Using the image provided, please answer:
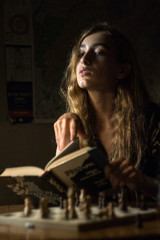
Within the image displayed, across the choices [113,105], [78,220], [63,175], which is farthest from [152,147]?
[78,220]

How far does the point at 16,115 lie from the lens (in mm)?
2693

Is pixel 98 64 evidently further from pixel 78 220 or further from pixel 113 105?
pixel 78 220

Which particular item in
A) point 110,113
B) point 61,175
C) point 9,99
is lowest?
point 61,175

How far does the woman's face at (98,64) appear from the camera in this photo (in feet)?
5.71

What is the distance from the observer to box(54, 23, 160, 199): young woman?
1.76 meters

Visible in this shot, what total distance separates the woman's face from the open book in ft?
1.93

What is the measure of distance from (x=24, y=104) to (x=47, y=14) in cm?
69

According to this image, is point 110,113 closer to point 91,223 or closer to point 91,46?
point 91,46

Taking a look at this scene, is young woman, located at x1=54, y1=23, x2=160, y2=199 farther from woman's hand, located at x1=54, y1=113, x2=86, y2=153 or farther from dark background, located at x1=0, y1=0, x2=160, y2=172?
dark background, located at x1=0, y1=0, x2=160, y2=172

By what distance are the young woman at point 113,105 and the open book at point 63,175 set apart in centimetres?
45

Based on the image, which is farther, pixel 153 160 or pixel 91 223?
pixel 153 160

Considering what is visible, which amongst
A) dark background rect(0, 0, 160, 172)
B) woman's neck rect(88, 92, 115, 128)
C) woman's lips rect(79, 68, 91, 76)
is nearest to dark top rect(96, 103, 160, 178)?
woman's neck rect(88, 92, 115, 128)

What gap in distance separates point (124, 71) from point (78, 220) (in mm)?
1152

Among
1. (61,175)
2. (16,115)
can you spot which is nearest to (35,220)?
(61,175)
